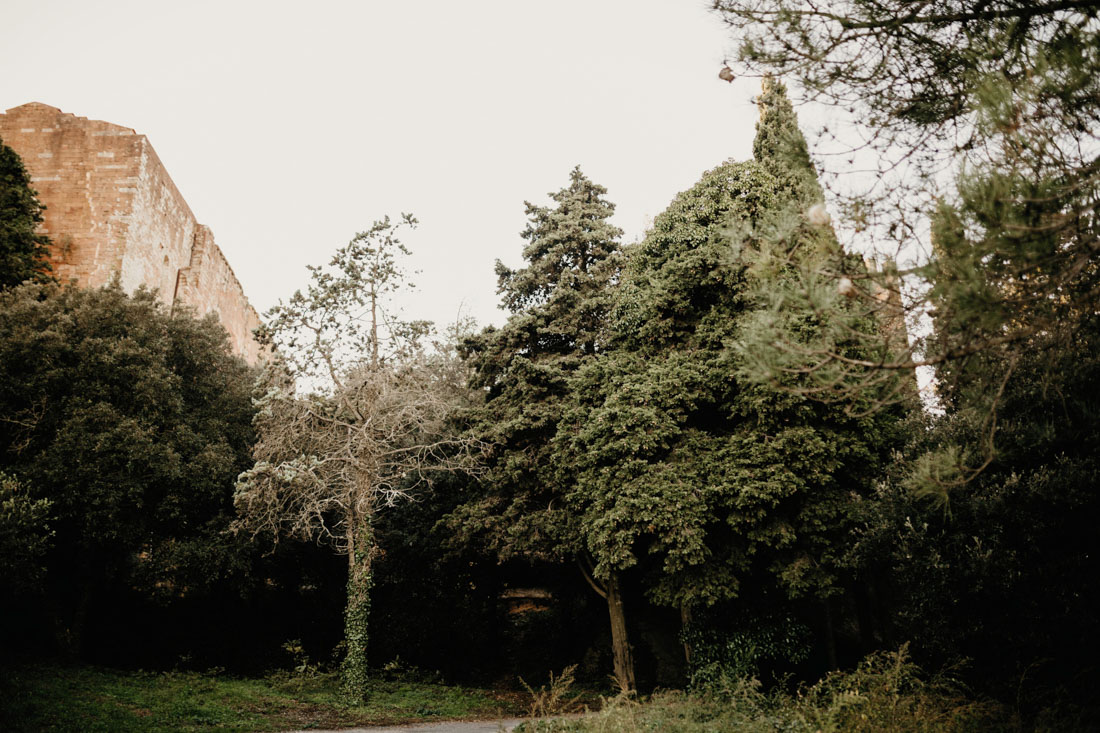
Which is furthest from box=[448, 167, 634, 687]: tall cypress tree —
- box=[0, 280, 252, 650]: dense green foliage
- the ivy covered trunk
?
box=[0, 280, 252, 650]: dense green foliage

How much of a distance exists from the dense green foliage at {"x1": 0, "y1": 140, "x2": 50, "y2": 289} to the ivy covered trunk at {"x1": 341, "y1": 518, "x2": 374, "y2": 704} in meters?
9.39

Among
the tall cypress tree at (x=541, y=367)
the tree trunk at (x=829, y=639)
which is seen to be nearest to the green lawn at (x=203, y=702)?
the tall cypress tree at (x=541, y=367)

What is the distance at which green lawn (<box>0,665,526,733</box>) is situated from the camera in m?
8.80

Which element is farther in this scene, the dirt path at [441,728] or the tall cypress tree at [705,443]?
the dirt path at [441,728]

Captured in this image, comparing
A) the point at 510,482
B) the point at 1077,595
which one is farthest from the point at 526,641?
the point at 1077,595

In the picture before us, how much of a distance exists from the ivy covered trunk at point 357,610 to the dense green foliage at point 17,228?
9.39 meters

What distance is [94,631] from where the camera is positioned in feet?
48.8

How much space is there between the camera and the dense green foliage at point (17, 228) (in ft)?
47.0

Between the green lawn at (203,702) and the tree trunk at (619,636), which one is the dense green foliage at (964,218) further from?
the green lawn at (203,702)

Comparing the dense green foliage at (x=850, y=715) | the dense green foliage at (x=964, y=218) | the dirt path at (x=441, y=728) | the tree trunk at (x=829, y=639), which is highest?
the dense green foliage at (x=964, y=218)

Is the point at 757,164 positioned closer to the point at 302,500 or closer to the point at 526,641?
the point at 302,500

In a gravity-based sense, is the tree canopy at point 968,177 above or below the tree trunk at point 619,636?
above

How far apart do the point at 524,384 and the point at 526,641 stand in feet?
24.3

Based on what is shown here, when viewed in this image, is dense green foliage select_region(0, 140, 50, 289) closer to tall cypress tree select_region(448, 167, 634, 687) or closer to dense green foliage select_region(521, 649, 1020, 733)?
tall cypress tree select_region(448, 167, 634, 687)
